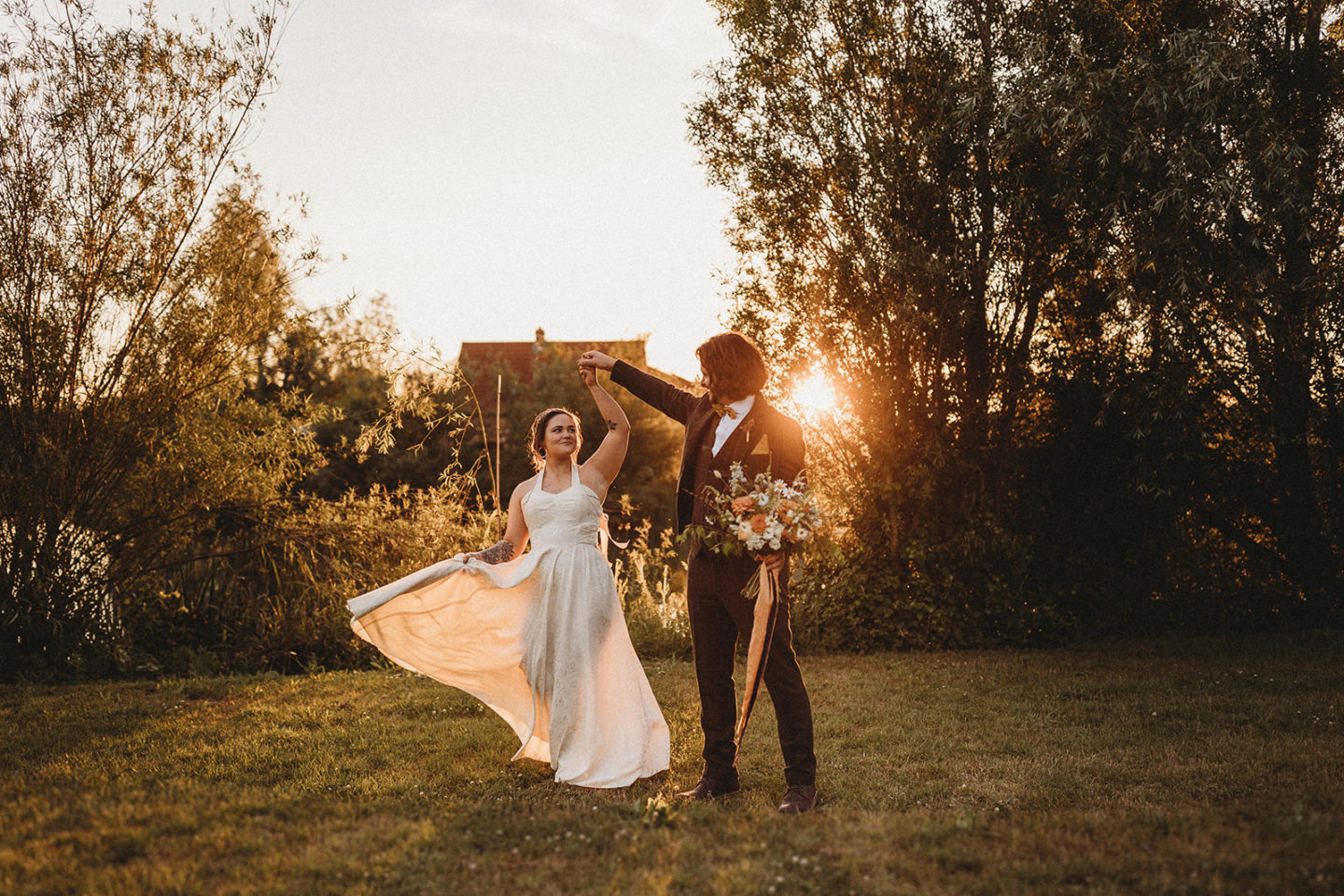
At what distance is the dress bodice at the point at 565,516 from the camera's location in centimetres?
519

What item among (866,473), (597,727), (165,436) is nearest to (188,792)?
(597,727)

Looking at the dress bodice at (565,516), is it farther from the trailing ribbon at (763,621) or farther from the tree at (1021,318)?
the tree at (1021,318)

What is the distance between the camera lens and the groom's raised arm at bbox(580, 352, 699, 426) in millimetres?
4828

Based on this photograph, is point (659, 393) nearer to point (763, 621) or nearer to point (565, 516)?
point (565, 516)

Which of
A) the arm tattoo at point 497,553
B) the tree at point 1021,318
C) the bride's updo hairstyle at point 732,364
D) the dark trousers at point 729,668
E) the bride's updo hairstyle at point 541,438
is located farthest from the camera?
the tree at point 1021,318

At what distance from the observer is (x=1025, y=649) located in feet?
31.4

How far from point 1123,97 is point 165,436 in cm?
912

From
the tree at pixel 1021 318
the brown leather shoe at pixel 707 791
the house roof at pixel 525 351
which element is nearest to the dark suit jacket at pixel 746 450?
the brown leather shoe at pixel 707 791

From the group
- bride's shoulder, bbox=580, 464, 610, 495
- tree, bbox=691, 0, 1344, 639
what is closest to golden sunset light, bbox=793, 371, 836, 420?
tree, bbox=691, 0, 1344, 639

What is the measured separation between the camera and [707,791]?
449 cm

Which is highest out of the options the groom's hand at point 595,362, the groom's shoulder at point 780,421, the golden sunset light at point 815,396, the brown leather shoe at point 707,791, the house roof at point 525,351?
the house roof at point 525,351

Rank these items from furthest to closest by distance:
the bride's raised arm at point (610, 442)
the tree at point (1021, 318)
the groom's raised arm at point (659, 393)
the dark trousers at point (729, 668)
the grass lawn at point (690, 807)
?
the tree at point (1021, 318), the bride's raised arm at point (610, 442), the groom's raised arm at point (659, 393), the dark trousers at point (729, 668), the grass lawn at point (690, 807)

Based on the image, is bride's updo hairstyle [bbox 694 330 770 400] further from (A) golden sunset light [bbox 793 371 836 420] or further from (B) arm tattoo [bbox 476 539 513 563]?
(A) golden sunset light [bbox 793 371 836 420]

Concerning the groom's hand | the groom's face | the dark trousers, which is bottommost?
the dark trousers
